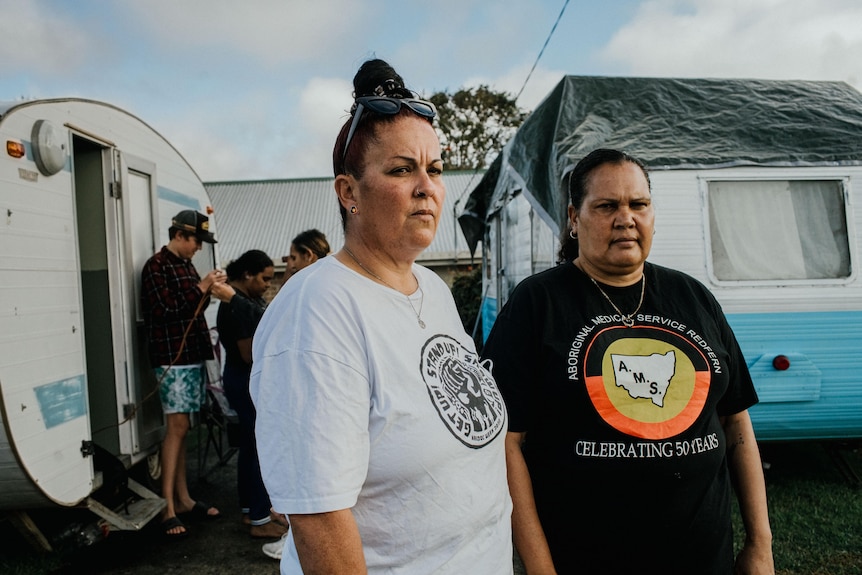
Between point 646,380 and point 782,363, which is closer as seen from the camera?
point 646,380

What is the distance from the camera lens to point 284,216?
1667cm

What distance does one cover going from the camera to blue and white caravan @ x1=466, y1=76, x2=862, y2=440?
444 cm

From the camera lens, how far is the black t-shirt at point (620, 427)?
5.82 ft

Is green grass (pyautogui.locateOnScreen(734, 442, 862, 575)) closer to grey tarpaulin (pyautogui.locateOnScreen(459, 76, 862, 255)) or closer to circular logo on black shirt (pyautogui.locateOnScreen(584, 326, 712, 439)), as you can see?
circular logo on black shirt (pyautogui.locateOnScreen(584, 326, 712, 439))

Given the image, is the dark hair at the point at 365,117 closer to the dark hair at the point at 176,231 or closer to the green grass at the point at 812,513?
the dark hair at the point at 176,231

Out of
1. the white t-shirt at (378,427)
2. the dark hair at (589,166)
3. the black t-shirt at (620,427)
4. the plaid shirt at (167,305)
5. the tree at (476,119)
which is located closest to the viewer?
the white t-shirt at (378,427)

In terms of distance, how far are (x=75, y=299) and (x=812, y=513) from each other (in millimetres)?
5219

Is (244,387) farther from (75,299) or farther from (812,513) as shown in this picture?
(812,513)

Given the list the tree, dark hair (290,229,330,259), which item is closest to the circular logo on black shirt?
dark hair (290,229,330,259)

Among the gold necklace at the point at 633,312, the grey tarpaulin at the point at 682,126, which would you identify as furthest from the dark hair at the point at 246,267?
the gold necklace at the point at 633,312

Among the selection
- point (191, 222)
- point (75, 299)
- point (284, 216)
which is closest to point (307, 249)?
point (191, 222)

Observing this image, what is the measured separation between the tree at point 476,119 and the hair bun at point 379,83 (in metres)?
23.3

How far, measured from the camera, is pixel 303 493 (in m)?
1.06

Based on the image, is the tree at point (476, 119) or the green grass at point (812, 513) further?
the tree at point (476, 119)
